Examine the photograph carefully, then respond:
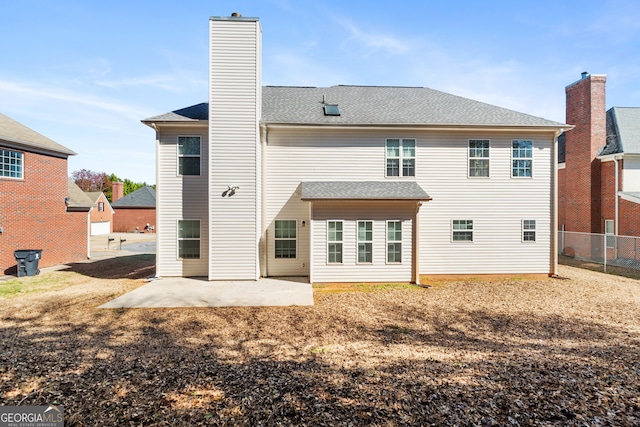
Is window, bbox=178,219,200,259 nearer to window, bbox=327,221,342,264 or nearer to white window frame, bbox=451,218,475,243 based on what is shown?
window, bbox=327,221,342,264

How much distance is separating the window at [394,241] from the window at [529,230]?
5619 millimetres

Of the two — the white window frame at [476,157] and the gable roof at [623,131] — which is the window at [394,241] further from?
the gable roof at [623,131]

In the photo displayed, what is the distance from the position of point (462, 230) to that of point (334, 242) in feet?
18.0

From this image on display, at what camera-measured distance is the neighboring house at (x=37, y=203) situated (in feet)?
44.9

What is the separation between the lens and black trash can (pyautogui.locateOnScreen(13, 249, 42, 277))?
42.2ft

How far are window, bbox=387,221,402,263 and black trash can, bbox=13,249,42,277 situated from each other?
15302 mm

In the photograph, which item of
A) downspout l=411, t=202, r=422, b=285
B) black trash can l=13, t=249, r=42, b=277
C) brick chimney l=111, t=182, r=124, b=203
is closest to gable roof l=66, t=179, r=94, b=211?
black trash can l=13, t=249, r=42, b=277

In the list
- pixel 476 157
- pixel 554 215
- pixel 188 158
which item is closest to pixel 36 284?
pixel 188 158

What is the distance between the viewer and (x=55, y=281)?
1186cm

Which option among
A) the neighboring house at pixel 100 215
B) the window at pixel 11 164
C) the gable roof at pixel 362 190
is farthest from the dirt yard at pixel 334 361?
the neighboring house at pixel 100 215

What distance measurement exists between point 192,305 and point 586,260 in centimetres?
2000

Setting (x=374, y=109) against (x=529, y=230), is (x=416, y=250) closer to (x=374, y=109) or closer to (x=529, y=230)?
(x=529, y=230)

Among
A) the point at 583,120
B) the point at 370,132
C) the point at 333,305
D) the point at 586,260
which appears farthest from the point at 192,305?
the point at 583,120

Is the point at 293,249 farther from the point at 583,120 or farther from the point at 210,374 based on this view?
the point at 583,120
